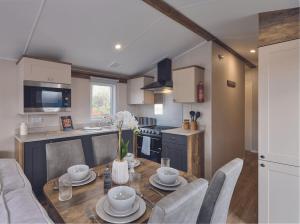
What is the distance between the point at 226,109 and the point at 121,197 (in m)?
3.08

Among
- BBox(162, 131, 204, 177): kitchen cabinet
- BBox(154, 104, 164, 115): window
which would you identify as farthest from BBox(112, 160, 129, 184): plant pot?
BBox(154, 104, 164, 115): window

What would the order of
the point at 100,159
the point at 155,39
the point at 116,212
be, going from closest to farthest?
the point at 116,212
the point at 100,159
the point at 155,39

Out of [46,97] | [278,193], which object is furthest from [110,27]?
[278,193]

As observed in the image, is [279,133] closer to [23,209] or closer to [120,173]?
[120,173]

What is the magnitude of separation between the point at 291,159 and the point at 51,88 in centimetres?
324

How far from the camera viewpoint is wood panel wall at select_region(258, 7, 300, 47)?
67.9 inches

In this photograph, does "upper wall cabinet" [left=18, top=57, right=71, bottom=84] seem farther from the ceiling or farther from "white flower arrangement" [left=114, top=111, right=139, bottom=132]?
"white flower arrangement" [left=114, top=111, right=139, bottom=132]

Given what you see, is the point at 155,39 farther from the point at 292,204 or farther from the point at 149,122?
the point at 292,204

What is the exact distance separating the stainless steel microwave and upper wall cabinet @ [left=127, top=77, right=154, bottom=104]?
1521 millimetres

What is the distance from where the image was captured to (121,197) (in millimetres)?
1139

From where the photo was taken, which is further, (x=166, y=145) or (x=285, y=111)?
(x=166, y=145)

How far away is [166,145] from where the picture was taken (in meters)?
3.13

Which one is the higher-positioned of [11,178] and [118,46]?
[118,46]

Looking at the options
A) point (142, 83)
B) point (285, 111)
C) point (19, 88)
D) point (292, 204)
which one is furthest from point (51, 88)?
point (292, 204)
